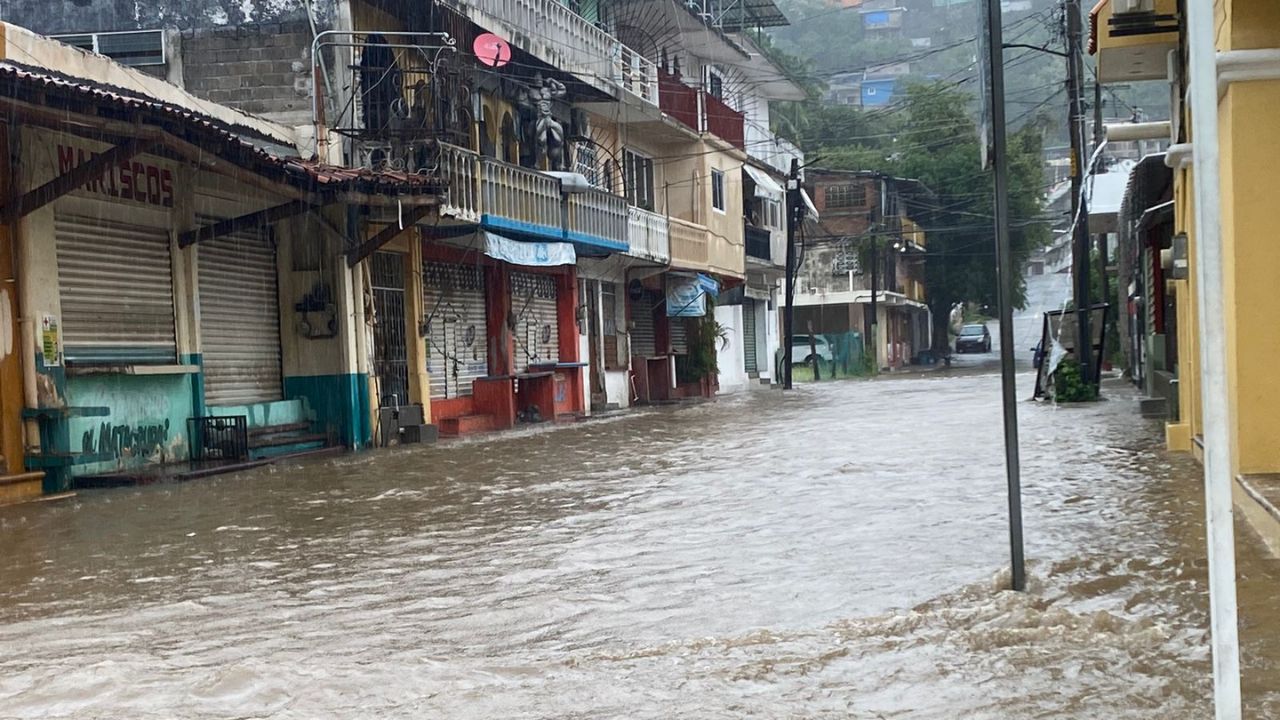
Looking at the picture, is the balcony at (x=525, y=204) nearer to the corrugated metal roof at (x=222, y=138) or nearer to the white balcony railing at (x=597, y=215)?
the white balcony railing at (x=597, y=215)

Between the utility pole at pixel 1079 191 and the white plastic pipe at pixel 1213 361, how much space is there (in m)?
21.4

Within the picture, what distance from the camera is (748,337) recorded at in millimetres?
39938

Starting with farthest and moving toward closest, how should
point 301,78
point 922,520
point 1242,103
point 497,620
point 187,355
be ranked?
point 301,78 < point 187,355 < point 922,520 < point 1242,103 < point 497,620

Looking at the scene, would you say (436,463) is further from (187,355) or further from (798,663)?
(798,663)

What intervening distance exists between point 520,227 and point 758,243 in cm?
1845

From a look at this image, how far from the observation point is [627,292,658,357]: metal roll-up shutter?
30.8 meters

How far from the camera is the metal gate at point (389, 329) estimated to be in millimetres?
18812

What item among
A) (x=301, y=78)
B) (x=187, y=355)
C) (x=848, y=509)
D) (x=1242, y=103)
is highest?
(x=301, y=78)

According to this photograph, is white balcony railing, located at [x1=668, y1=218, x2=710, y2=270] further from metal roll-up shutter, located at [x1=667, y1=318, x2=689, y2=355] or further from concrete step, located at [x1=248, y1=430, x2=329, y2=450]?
concrete step, located at [x1=248, y1=430, x2=329, y2=450]

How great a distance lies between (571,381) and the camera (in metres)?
25.5

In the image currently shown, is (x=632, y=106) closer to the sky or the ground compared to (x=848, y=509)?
closer to the sky

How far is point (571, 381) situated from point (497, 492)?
13471mm

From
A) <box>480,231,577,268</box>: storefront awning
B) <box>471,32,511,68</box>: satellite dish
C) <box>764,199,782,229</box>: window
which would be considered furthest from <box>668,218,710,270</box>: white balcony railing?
<box>471,32,511,68</box>: satellite dish

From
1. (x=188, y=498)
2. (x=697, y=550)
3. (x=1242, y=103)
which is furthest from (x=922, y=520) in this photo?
(x=188, y=498)
